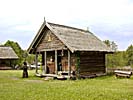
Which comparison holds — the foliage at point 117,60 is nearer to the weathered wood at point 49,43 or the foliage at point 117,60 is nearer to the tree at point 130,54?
the tree at point 130,54

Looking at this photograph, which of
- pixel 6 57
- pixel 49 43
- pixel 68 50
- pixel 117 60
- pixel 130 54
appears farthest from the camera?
pixel 6 57

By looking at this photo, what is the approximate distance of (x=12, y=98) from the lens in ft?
48.0

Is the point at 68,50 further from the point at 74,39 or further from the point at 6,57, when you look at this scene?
the point at 6,57

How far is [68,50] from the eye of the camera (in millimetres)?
28359

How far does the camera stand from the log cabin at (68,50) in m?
29.0

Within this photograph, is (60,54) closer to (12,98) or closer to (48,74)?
(48,74)

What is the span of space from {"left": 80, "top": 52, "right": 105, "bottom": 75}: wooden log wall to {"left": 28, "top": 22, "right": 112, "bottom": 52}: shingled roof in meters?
0.88

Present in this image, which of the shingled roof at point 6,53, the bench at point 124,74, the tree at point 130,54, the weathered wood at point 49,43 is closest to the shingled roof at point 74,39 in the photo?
the weathered wood at point 49,43

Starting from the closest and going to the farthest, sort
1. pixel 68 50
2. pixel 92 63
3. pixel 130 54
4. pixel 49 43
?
pixel 68 50 < pixel 49 43 < pixel 92 63 < pixel 130 54

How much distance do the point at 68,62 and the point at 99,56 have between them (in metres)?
6.23

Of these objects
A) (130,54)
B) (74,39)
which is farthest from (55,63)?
(130,54)

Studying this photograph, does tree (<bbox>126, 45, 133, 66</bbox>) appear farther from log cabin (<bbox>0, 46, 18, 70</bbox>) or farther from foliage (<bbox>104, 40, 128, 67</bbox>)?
log cabin (<bbox>0, 46, 18, 70</bbox>)

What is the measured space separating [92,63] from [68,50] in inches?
191

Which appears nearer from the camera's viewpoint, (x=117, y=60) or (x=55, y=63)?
(x=55, y=63)
